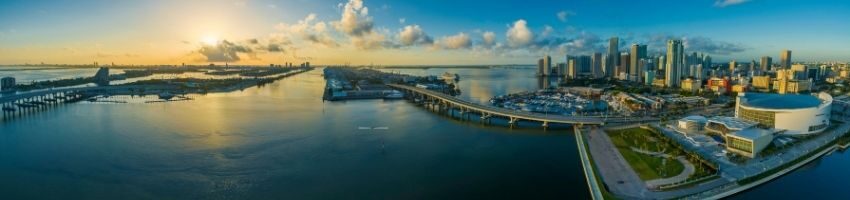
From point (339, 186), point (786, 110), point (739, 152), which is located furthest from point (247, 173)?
point (786, 110)

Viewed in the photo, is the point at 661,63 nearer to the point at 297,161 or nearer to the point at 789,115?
the point at 789,115

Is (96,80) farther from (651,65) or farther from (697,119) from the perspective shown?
(651,65)

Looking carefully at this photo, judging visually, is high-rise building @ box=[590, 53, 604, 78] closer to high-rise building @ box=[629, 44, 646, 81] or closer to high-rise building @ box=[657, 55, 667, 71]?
high-rise building @ box=[629, 44, 646, 81]

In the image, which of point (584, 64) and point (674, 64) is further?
point (584, 64)

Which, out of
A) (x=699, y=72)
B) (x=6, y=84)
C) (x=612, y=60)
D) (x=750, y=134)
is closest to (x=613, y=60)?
(x=612, y=60)

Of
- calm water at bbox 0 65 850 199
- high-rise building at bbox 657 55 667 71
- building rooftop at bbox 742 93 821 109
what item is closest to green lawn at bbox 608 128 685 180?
calm water at bbox 0 65 850 199

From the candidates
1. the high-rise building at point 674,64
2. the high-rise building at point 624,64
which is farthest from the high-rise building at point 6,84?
the high-rise building at point 624,64

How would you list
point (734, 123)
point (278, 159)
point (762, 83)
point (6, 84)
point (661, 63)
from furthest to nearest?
point (661, 63)
point (762, 83)
point (6, 84)
point (734, 123)
point (278, 159)
